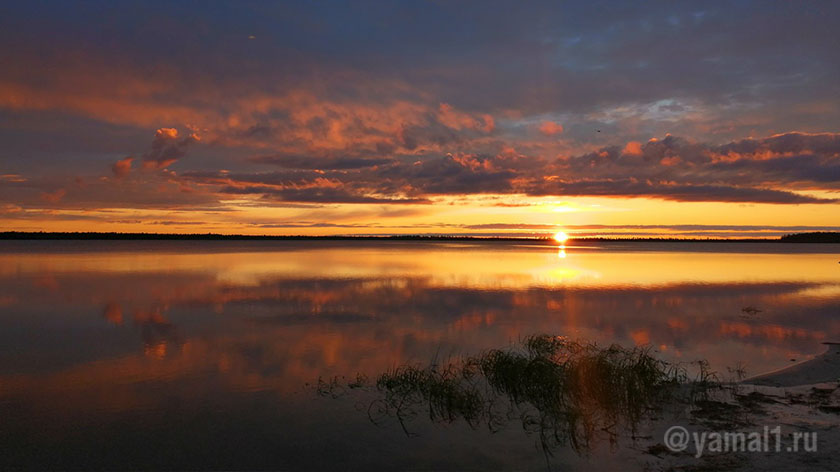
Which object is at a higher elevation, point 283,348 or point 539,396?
point 539,396

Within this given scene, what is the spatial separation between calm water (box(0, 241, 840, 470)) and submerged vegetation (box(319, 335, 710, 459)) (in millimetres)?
597

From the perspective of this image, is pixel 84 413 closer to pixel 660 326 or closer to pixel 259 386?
pixel 259 386

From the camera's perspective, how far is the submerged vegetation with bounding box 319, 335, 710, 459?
9312 mm

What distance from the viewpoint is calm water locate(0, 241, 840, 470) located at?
8.64 meters

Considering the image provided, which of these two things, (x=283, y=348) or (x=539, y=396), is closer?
(x=539, y=396)

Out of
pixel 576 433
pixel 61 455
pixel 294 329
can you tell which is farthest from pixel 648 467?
pixel 294 329

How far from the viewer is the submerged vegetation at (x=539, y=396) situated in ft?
30.6

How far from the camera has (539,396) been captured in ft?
35.3

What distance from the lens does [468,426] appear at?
31.5 ft

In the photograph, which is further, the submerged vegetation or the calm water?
the submerged vegetation

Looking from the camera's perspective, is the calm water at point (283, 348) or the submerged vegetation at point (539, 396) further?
the submerged vegetation at point (539, 396)

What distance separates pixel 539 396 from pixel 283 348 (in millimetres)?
8853

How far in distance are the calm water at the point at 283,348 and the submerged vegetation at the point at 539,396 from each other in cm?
60

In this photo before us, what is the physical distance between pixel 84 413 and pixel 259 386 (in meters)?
3.53
